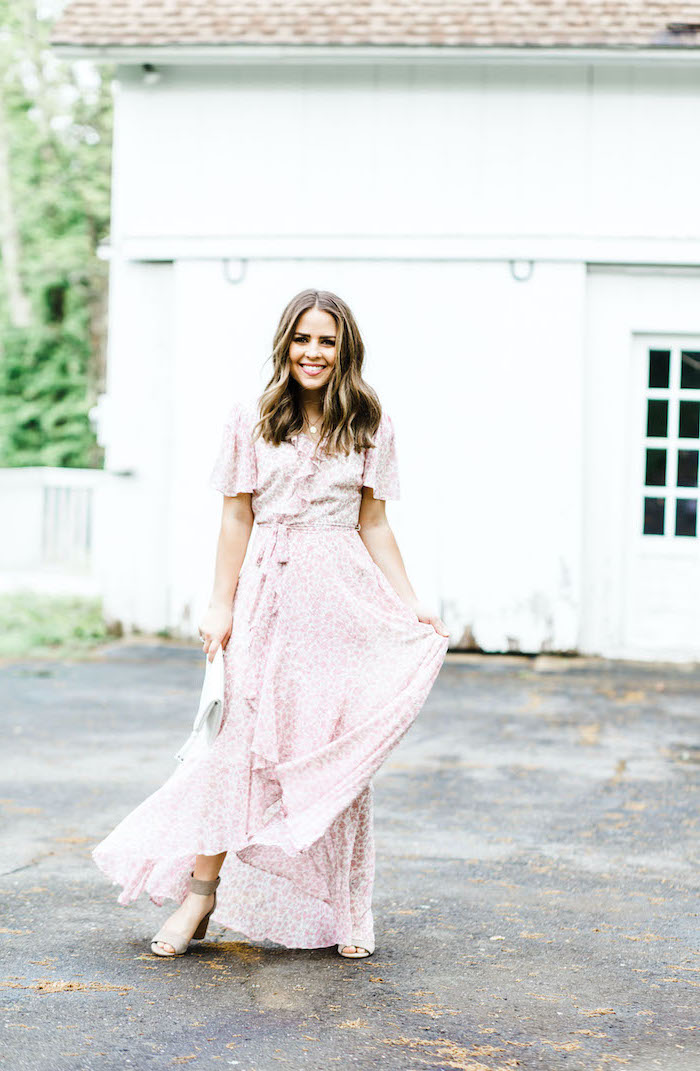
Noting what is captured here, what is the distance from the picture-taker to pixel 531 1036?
11.3 ft

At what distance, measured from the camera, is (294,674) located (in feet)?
13.1

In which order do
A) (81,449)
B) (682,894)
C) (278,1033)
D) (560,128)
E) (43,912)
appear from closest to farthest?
(278,1033) < (43,912) < (682,894) < (560,128) < (81,449)

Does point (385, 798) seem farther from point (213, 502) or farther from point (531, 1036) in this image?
point (213, 502)

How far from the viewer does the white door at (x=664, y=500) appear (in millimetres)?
10867

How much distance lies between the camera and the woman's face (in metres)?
4.08

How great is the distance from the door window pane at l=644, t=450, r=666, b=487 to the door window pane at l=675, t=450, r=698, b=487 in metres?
0.12

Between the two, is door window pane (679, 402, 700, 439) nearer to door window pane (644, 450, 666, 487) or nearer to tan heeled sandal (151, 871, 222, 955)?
door window pane (644, 450, 666, 487)

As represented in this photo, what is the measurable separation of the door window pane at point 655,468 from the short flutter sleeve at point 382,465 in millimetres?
7020

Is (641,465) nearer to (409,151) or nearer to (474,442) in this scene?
(474,442)

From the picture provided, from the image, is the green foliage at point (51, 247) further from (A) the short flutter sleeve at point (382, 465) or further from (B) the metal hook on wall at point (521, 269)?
(A) the short flutter sleeve at point (382, 465)

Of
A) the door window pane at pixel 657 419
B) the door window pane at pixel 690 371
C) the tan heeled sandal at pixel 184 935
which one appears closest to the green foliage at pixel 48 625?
the door window pane at pixel 657 419

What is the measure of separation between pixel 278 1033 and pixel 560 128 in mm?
8551

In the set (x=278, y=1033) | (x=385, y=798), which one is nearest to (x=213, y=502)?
(x=385, y=798)

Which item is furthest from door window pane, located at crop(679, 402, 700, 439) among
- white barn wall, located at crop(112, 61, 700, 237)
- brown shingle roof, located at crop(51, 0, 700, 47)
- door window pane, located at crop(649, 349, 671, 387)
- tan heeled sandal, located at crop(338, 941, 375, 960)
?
tan heeled sandal, located at crop(338, 941, 375, 960)
